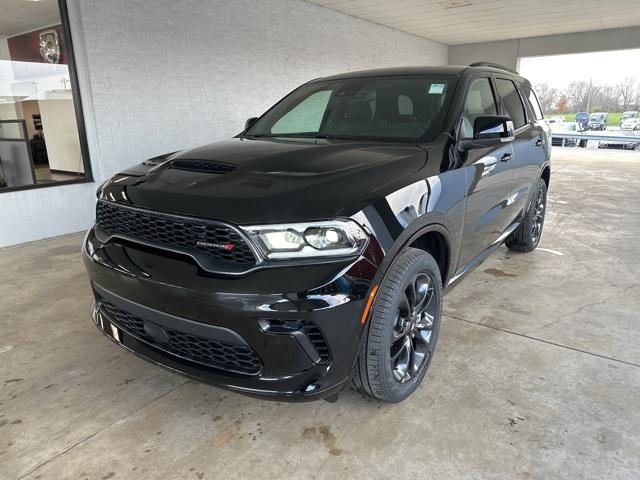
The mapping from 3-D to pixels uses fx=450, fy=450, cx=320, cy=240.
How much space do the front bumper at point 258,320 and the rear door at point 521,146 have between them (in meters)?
2.13

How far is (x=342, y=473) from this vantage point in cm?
174

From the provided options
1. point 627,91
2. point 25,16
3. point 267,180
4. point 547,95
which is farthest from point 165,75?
point 627,91

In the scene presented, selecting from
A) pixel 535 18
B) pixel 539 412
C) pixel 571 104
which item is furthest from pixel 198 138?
pixel 571 104

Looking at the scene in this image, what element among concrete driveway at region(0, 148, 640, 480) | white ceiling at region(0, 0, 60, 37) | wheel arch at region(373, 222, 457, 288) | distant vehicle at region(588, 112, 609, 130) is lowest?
concrete driveway at region(0, 148, 640, 480)

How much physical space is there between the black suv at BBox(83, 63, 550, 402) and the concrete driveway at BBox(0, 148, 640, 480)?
0.27 meters

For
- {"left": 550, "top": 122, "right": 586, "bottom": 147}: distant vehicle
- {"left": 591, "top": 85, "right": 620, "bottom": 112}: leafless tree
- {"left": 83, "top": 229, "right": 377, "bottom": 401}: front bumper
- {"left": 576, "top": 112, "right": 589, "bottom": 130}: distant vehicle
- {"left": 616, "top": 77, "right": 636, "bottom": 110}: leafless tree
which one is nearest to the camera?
{"left": 83, "top": 229, "right": 377, "bottom": 401}: front bumper

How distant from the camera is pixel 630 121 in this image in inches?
602

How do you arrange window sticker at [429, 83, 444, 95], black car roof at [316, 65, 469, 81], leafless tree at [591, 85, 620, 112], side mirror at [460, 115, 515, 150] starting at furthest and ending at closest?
1. leafless tree at [591, 85, 620, 112]
2. black car roof at [316, 65, 469, 81]
3. window sticker at [429, 83, 444, 95]
4. side mirror at [460, 115, 515, 150]

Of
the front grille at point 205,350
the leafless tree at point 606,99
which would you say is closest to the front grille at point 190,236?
the front grille at point 205,350

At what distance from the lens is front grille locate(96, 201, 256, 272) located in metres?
1.61

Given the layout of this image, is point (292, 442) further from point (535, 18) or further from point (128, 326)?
point (535, 18)

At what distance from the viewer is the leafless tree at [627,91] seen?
1463cm

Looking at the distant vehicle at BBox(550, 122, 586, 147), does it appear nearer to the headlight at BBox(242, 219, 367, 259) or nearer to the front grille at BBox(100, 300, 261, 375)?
the headlight at BBox(242, 219, 367, 259)

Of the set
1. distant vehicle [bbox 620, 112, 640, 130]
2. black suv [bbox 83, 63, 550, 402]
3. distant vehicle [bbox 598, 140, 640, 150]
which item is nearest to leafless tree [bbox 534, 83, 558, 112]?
distant vehicle [bbox 598, 140, 640, 150]
